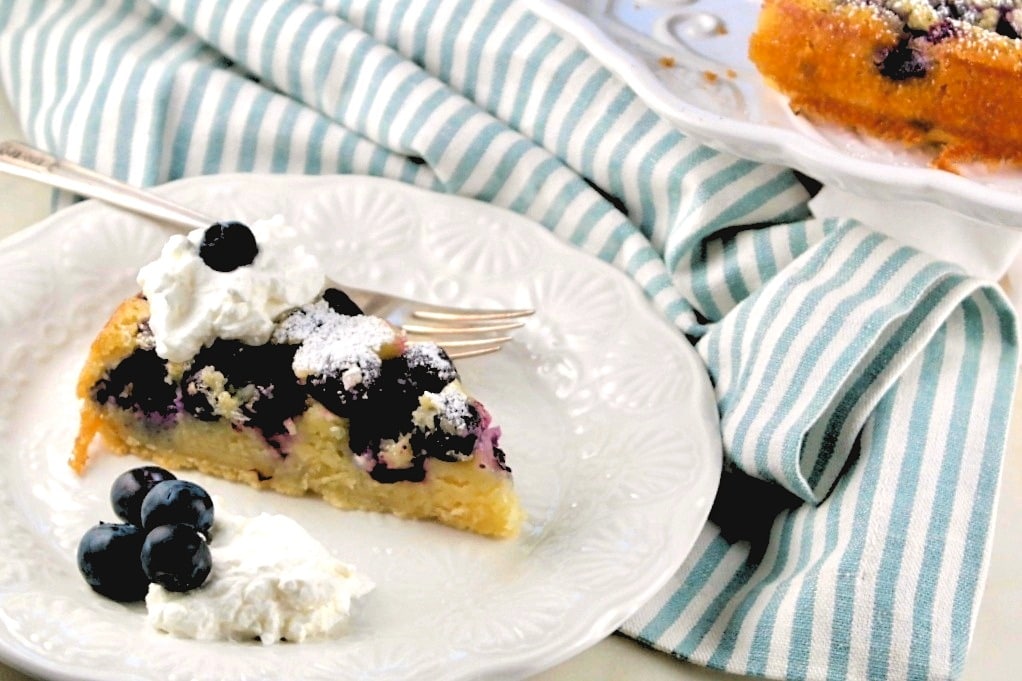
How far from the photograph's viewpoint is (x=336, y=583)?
1.59 m

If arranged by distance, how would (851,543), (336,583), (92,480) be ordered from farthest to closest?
(92,480) < (851,543) < (336,583)

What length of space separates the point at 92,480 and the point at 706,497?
0.88 meters

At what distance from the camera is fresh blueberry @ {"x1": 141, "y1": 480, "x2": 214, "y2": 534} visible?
1563 millimetres

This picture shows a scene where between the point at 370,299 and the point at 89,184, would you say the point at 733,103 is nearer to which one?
the point at 370,299

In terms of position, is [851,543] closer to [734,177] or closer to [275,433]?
[734,177]

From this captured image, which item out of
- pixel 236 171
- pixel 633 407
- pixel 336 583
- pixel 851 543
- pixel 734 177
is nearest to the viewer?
pixel 336 583

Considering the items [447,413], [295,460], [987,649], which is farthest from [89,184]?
[987,649]

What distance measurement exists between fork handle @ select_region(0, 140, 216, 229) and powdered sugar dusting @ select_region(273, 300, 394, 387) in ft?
1.08

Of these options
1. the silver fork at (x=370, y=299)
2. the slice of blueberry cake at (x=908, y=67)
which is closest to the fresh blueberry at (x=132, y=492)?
the silver fork at (x=370, y=299)

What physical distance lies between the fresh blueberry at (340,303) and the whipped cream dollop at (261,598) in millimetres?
452

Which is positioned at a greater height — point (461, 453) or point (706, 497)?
point (706, 497)

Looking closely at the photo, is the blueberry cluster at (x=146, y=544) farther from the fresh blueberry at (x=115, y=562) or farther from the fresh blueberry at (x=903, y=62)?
the fresh blueberry at (x=903, y=62)

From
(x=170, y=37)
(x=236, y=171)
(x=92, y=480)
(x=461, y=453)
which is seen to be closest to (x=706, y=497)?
(x=461, y=453)

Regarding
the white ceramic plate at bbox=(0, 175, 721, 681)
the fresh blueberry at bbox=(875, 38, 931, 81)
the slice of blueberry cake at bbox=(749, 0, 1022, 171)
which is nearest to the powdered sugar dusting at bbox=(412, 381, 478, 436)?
the white ceramic plate at bbox=(0, 175, 721, 681)
